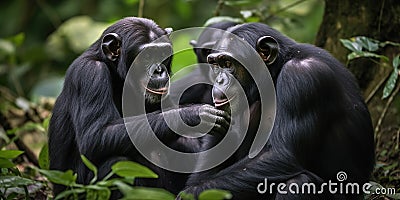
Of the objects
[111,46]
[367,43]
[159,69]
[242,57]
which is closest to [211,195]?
[242,57]

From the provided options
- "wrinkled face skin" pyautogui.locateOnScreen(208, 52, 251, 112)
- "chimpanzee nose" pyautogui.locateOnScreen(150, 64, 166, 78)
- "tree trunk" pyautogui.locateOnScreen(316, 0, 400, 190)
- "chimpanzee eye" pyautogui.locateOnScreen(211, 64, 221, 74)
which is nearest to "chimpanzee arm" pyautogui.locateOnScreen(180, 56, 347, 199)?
"wrinkled face skin" pyautogui.locateOnScreen(208, 52, 251, 112)

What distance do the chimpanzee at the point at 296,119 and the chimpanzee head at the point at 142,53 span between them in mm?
390

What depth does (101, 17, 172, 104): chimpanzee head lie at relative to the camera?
488 cm

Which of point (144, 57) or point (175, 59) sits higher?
point (144, 57)

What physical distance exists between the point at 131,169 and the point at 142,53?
1.65 metres

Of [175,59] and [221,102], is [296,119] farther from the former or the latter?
[175,59]

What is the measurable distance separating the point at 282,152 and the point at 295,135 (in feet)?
0.48

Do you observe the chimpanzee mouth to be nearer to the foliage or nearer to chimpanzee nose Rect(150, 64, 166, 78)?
chimpanzee nose Rect(150, 64, 166, 78)

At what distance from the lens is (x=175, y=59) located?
8781mm

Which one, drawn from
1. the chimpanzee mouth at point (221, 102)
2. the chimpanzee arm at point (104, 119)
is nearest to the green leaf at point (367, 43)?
the chimpanzee mouth at point (221, 102)

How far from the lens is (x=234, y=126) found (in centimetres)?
483

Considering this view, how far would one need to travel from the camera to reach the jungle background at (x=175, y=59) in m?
5.39

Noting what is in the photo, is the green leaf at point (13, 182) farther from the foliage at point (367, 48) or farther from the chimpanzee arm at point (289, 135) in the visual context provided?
the foliage at point (367, 48)

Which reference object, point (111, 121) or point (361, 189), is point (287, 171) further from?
point (111, 121)
